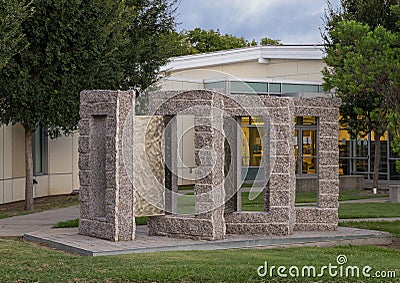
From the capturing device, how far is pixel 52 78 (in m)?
20.3

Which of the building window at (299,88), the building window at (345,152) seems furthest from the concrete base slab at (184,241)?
the building window at (345,152)

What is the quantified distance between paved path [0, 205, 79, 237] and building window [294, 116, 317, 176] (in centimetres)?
1334

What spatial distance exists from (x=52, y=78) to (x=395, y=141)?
1003 cm

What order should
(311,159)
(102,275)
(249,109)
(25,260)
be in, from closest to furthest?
(102,275) → (25,260) → (249,109) → (311,159)

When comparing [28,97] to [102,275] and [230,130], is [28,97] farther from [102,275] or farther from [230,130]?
[102,275]

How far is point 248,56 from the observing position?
3488cm

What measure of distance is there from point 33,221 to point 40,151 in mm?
8640

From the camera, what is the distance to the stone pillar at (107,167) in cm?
1379

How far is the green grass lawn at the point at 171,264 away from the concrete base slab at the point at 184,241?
20.7 inches

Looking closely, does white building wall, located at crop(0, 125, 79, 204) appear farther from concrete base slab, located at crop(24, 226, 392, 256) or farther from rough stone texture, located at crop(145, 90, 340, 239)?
rough stone texture, located at crop(145, 90, 340, 239)

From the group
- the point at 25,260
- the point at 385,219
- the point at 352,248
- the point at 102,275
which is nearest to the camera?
the point at 102,275

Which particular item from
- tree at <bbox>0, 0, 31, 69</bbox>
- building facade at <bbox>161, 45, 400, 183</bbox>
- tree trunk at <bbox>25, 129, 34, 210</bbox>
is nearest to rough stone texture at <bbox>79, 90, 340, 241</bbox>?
tree at <bbox>0, 0, 31, 69</bbox>

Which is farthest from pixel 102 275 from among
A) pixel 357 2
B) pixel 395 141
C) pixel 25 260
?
pixel 357 2

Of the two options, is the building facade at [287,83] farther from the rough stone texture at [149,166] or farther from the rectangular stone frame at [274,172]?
the rough stone texture at [149,166]
